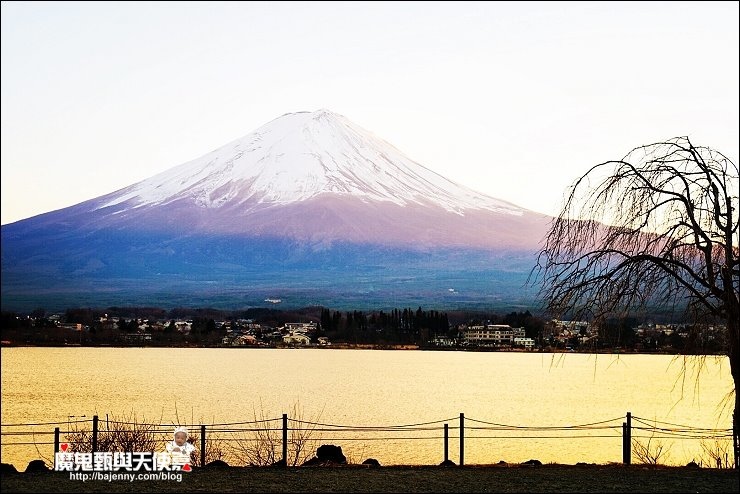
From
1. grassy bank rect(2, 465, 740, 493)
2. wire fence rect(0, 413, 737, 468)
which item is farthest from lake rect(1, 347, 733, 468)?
grassy bank rect(2, 465, 740, 493)

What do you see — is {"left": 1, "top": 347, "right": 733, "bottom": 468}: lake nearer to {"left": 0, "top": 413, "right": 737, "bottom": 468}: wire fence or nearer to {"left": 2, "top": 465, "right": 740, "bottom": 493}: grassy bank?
{"left": 0, "top": 413, "right": 737, "bottom": 468}: wire fence

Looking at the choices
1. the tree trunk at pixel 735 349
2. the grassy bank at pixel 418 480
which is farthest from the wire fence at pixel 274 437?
the tree trunk at pixel 735 349

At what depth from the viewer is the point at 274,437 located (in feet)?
91.1

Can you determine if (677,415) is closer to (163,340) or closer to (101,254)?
(163,340)

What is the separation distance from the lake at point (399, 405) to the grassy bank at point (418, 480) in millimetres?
1506

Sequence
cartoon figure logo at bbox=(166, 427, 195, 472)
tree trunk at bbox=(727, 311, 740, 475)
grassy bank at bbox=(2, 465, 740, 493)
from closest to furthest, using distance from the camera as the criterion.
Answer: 1. grassy bank at bbox=(2, 465, 740, 493)
2. tree trunk at bbox=(727, 311, 740, 475)
3. cartoon figure logo at bbox=(166, 427, 195, 472)

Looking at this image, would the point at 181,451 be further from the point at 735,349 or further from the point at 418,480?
the point at 735,349

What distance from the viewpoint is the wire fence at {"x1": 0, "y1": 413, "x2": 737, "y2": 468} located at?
644 inches

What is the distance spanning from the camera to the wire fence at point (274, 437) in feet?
53.7

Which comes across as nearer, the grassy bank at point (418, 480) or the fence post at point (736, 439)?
the grassy bank at point (418, 480)

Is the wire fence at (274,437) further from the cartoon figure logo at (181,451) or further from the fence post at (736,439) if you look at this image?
the fence post at (736,439)

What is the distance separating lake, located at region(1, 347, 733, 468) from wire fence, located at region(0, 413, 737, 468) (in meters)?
0.19

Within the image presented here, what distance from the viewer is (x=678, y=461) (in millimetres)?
25312

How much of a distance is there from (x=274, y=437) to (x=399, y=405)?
715 inches
